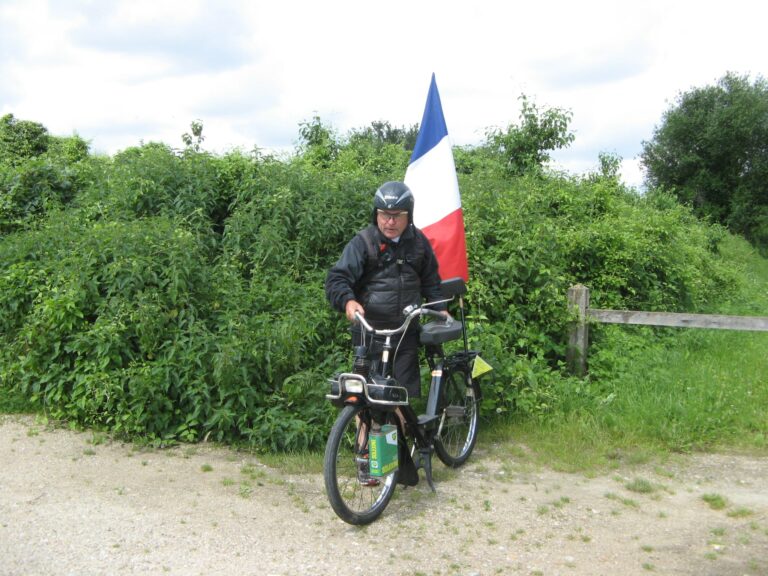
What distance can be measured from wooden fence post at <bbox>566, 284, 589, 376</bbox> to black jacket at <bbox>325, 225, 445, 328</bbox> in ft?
9.39

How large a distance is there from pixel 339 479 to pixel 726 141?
32528mm

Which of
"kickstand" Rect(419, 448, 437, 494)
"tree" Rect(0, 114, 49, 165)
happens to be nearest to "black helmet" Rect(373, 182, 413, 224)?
"kickstand" Rect(419, 448, 437, 494)

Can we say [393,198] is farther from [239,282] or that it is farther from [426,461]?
[239,282]

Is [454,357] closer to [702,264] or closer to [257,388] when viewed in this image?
[257,388]

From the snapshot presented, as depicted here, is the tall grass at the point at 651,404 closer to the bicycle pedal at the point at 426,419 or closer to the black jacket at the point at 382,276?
the bicycle pedal at the point at 426,419

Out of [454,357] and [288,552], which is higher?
[454,357]

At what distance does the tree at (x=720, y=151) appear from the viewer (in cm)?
3108

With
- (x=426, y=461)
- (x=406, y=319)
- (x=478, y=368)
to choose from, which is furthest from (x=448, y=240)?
(x=426, y=461)

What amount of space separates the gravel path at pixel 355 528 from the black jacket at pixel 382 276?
127cm

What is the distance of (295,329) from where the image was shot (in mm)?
6004

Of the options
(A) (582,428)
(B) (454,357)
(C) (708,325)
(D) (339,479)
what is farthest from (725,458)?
(D) (339,479)

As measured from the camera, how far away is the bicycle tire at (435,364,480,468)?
5195 mm

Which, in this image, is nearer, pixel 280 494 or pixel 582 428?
pixel 280 494

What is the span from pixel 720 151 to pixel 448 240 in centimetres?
3005
